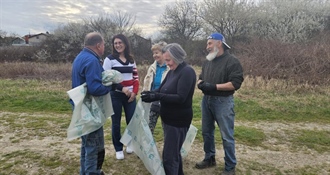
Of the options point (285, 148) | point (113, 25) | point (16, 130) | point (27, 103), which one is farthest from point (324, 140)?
point (113, 25)

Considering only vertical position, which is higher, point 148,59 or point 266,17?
point 266,17

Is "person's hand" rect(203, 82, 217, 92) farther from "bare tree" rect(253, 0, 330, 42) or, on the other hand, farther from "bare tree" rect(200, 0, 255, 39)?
"bare tree" rect(200, 0, 255, 39)

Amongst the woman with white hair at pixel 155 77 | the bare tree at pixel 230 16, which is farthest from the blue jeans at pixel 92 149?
the bare tree at pixel 230 16

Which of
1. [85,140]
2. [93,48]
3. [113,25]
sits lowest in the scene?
[85,140]

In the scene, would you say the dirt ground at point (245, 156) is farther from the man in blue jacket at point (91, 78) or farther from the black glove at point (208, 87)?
the black glove at point (208, 87)

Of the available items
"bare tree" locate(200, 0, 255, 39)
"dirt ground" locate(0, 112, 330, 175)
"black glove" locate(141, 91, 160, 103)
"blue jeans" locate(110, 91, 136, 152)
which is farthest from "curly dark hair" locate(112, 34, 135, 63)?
"bare tree" locate(200, 0, 255, 39)

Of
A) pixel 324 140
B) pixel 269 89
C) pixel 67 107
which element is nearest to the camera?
pixel 324 140

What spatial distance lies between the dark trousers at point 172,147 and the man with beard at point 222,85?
623mm

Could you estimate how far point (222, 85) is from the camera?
3031mm

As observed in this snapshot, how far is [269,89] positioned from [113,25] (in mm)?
19808

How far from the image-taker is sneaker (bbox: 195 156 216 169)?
3.57 m

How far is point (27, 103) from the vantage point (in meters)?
7.25

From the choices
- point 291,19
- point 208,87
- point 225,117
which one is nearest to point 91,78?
point 208,87

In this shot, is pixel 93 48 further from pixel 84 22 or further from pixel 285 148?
pixel 84 22
